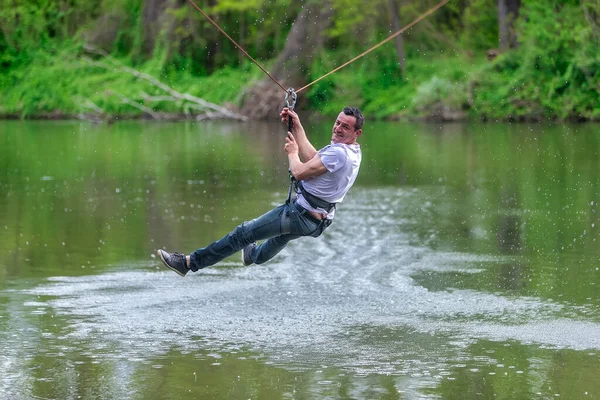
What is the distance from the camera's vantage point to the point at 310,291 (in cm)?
1103

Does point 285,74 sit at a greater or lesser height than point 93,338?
greater

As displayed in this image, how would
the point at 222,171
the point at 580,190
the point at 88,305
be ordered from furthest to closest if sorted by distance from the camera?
the point at 222,171, the point at 580,190, the point at 88,305

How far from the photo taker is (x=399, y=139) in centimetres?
3256

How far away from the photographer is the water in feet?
25.8

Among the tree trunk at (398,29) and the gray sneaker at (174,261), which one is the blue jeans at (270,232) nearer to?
the gray sneaker at (174,261)

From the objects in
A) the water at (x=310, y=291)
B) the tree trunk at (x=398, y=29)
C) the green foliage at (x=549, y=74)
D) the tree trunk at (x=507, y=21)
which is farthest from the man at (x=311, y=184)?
the tree trunk at (x=398, y=29)

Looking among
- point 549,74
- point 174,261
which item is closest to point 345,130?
point 174,261

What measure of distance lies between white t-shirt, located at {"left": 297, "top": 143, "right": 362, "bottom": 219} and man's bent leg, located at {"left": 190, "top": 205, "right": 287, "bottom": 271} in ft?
0.79

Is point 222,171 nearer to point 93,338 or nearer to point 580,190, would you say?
point 580,190

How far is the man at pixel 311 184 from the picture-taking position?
895 centimetres

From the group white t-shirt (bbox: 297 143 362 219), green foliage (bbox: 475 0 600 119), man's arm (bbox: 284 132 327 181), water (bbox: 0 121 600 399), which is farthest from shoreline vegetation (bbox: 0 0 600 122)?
man's arm (bbox: 284 132 327 181)

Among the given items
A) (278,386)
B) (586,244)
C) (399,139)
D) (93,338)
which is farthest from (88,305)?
(399,139)

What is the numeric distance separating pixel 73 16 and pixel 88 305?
4719 cm

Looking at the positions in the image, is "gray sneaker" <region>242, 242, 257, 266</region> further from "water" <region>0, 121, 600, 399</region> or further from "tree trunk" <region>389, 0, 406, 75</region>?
"tree trunk" <region>389, 0, 406, 75</region>
